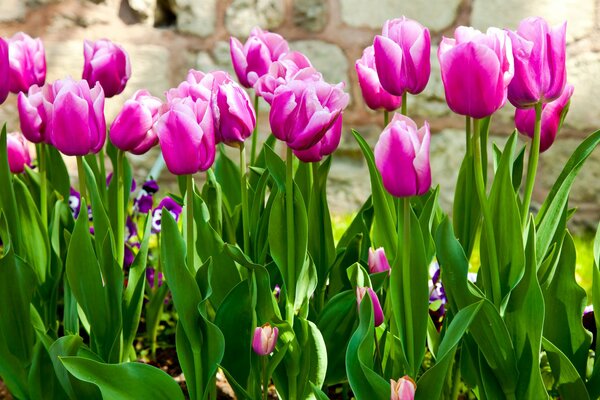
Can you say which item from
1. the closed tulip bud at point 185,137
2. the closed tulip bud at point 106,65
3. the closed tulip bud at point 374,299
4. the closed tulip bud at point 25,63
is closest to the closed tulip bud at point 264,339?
the closed tulip bud at point 374,299

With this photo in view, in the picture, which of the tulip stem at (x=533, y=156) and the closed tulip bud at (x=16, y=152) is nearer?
the tulip stem at (x=533, y=156)

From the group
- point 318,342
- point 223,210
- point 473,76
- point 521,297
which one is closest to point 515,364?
point 521,297

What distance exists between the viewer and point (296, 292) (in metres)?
1.23

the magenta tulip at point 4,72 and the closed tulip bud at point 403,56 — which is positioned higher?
the closed tulip bud at point 403,56

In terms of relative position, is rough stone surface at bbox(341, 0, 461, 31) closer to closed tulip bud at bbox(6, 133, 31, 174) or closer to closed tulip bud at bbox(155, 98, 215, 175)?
closed tulip bud at bbox(6, 133, 31, 174)

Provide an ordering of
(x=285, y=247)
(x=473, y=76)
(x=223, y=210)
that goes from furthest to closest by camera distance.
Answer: (x=223, y=210), (x=285, y=247), (x=473, y=76)

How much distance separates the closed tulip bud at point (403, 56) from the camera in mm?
1088

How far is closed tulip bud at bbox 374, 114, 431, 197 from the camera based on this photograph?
3.17ft

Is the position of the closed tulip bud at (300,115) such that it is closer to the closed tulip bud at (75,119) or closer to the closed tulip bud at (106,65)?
the closed tulip bud at (75,119)

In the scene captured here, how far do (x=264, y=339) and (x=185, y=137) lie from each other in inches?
11.1

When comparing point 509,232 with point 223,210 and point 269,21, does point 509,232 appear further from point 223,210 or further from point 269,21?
point 269,21

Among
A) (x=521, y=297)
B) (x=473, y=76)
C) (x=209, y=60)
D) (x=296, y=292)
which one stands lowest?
(x=209, y=60)

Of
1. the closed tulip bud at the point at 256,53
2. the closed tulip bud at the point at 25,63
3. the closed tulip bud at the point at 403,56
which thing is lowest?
the closed tulip bud at the point at 25,63

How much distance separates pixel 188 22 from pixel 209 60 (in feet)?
0.47
